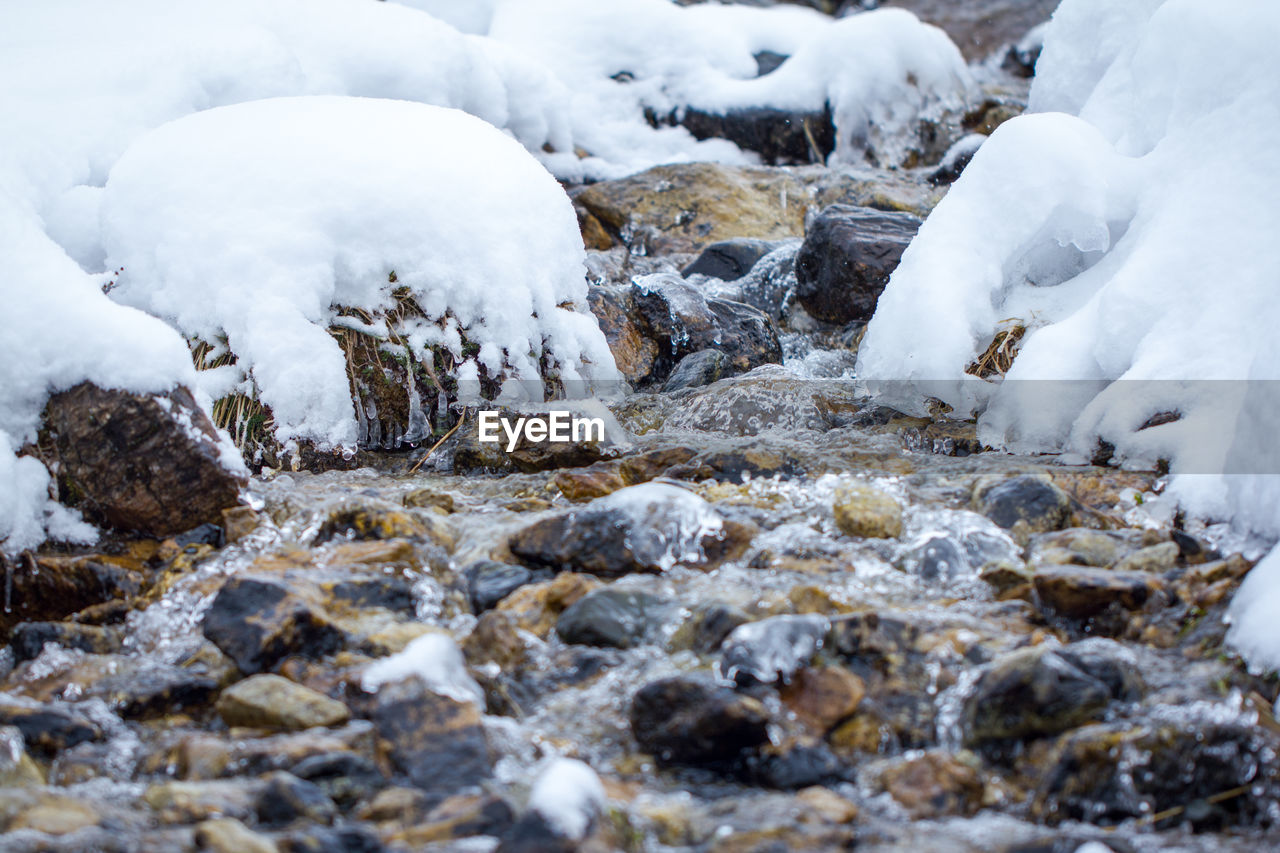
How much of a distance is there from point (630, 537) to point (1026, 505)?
47.0 inches

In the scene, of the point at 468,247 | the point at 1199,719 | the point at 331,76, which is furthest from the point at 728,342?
the point at 1199,719

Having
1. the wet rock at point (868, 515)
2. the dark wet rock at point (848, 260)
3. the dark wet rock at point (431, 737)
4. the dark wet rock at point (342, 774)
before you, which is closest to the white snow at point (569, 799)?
the dark wet rock at point (431, 737)

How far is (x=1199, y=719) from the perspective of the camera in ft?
6.10

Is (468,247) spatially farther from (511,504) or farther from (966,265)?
(966,265)

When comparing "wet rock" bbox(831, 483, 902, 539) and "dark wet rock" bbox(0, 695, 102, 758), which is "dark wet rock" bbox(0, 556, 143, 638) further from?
"wet rock" bbox(831, 483, 902, 539)

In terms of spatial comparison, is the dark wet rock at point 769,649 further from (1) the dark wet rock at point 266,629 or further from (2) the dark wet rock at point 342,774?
(1) the dark wet rock at point 266,629

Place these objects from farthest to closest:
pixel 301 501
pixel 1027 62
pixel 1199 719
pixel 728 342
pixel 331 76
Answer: pixel 1027 62 → pixel 331 76 → pixel 728 342 → pixel 301 501 → pixel 1199 719

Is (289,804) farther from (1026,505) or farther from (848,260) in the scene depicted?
(848,260)

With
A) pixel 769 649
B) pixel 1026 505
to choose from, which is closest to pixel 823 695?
pixel 769 649

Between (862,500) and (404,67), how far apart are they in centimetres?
469

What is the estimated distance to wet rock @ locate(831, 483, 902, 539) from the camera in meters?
2.79

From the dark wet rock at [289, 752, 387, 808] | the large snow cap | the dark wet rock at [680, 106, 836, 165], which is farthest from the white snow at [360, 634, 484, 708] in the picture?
the dark wet rock at [680, 106, 836, 165]

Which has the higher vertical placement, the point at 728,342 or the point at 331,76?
the point at 331,76

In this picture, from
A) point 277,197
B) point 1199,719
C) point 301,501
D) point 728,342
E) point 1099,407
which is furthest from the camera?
point 728,342
